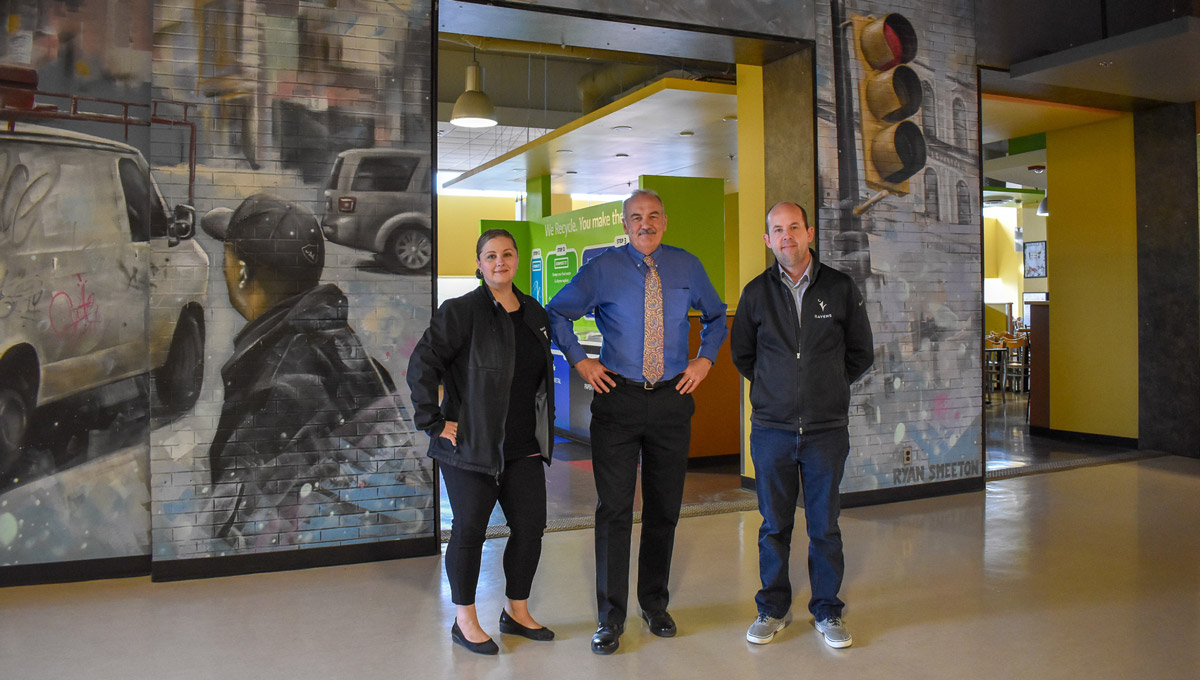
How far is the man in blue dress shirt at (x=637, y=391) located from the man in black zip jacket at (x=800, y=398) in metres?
0.28

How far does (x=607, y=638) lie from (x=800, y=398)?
1154 millimetres

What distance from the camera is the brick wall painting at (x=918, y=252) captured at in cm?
566

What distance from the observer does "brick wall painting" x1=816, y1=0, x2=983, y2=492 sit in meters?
5.66

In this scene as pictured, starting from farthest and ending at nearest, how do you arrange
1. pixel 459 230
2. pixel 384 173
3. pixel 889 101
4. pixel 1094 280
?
pixel 459 230 < pixel 1094 280 < pixel 889 101 < pixel 384 173

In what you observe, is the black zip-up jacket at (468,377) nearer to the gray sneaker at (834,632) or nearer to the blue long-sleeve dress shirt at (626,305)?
the blue long-sleeve dress shirt at (626,305)

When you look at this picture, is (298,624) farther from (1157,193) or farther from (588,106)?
(588,106)

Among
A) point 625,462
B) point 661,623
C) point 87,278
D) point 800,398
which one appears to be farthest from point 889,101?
point 87,278

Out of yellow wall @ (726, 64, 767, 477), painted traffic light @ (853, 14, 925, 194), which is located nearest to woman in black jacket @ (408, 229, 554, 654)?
yellow wall @ (726, 64, 767, 477)

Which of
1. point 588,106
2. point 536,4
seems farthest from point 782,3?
point 588,106

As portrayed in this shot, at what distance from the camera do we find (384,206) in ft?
15.1

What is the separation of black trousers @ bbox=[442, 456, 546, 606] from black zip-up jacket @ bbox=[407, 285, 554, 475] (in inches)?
4.2

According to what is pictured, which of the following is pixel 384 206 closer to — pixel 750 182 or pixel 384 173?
pixel 384 173

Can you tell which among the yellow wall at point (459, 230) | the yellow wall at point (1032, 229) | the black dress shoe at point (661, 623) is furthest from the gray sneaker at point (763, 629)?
the yellow wall at point (459, 230)

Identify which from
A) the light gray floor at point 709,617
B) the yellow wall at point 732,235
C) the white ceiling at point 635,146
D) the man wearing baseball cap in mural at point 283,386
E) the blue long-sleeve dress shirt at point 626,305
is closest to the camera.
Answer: the light gray floor at point 709,617
